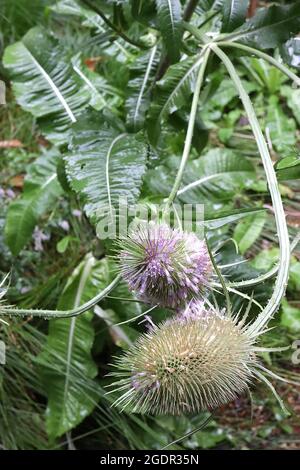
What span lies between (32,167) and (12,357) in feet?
1.68

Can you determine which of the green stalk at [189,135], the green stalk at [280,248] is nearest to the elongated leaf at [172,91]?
the green stalk at [189,135]

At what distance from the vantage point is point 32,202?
1582 millimetres

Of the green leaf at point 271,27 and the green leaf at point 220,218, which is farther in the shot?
the green leaf at point 271,27

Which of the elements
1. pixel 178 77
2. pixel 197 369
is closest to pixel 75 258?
pixel 178 77

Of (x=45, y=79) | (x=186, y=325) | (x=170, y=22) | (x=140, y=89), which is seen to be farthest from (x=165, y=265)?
(x=45, y=79)

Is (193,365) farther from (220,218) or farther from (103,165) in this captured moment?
(103,165)

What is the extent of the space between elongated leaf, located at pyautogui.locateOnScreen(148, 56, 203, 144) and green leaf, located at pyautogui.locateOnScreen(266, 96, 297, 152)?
128 centimetres

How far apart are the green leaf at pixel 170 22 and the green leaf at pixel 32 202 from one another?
616 mm

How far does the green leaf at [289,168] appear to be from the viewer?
891 millimetres

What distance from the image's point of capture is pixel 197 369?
65 centimetres

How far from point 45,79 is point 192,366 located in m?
1.00

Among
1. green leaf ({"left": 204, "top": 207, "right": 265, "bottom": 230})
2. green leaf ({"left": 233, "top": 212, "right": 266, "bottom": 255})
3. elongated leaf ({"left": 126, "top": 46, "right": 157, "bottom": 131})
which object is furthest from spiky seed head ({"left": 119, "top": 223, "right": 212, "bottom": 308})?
green leaf ({"left": 233, "top": 212, "right": 266, "bottom": 255})

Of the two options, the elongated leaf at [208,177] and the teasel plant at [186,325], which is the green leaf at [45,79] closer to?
the elongated leaf at [208,177]

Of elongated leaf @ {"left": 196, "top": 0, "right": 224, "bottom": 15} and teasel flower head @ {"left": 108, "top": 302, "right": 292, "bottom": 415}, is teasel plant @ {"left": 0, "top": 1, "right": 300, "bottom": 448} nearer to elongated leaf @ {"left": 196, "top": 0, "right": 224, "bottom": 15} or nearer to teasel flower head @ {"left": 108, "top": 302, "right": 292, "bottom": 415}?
teasel flower head @ {"left": 108, "top": 302, "right": 292, "bottom": 415}
